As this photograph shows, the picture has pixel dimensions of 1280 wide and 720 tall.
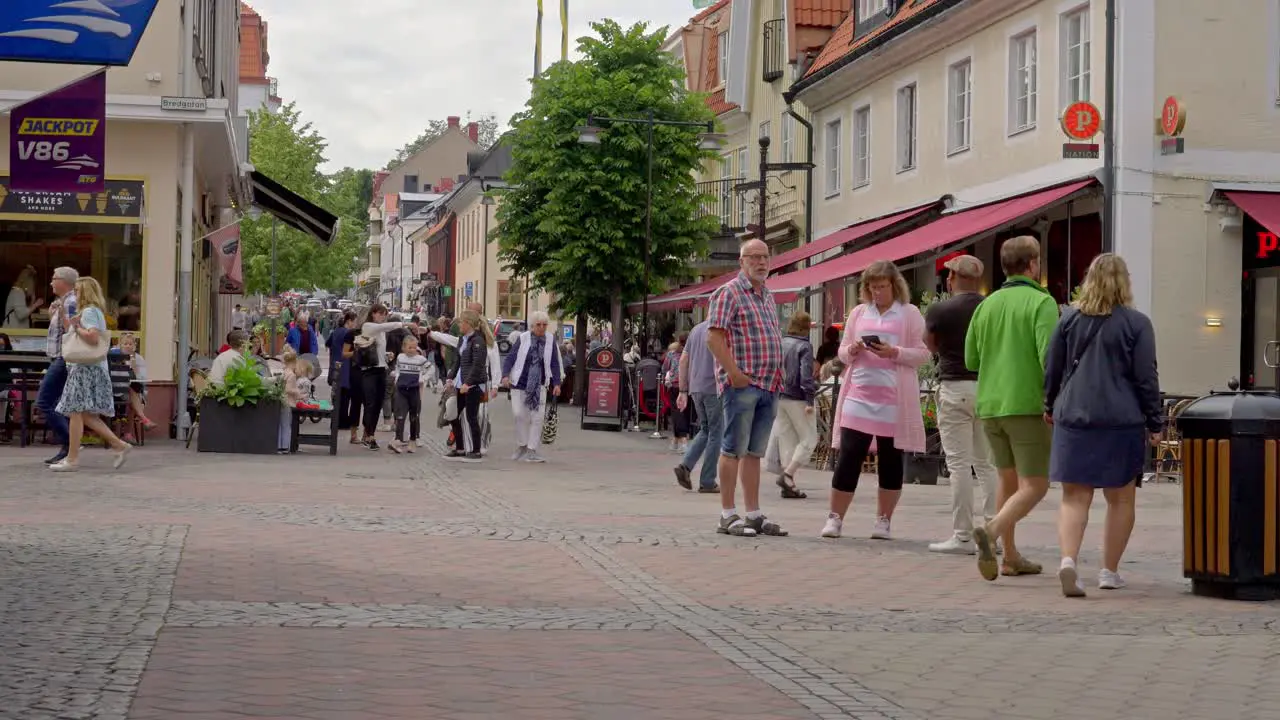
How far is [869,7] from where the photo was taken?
→ 98.6 feet

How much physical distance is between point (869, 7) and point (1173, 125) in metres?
10.4

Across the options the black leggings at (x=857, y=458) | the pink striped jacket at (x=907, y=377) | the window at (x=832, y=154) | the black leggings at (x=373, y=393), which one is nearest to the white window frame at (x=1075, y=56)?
the black leggings at (x=373, y=393)

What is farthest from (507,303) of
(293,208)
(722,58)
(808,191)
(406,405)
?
(406,405)

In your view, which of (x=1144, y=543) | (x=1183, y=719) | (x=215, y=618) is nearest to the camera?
(x=1183, y=719)

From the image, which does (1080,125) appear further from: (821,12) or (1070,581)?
(821,12)

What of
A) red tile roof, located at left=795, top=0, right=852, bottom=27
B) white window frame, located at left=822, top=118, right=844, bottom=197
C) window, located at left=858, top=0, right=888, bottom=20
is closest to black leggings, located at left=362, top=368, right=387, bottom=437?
window, located at left=858, top=0, right=888, bottom=20

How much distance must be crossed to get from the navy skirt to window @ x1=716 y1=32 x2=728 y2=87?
33144 millimetres

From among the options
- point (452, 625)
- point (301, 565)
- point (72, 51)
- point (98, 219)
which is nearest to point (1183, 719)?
point (452, 625)

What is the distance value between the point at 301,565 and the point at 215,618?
191cm

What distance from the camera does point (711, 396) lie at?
13.6 m

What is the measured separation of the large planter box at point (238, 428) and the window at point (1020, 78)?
33.5 ft

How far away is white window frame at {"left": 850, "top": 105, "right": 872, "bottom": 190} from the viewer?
30.4m

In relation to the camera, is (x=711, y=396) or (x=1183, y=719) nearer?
(x=1183, y=719)

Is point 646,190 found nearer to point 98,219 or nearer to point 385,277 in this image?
point 98,219
